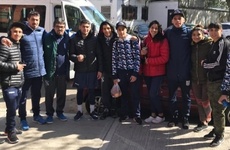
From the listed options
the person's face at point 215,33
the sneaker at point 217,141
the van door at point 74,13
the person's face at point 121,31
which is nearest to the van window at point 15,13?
the van door at point 74,13

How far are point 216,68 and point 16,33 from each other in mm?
2897

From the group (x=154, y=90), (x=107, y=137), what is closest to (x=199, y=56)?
(x=154, y=90)

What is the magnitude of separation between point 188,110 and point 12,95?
9.12 ft

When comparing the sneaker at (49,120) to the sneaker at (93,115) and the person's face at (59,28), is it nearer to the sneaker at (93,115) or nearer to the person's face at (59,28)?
the sneaker at (93,115)

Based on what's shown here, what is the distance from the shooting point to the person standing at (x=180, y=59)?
205 inches

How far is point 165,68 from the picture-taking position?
5527mm

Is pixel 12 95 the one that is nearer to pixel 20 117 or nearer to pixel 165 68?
pixel 20 117

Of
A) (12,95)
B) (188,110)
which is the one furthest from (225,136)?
(12,95)

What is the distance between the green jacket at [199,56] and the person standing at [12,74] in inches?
102

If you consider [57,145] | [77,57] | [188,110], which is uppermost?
[77,57]

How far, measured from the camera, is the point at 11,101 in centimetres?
480

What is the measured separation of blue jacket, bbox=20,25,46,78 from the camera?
5168mm

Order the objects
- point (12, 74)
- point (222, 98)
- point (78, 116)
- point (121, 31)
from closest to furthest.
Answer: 1. point (222, 98)
2. point (12, 74)
3. point (121, 31)
4. point (78, 116)

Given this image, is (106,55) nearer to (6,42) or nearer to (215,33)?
(6,42)
